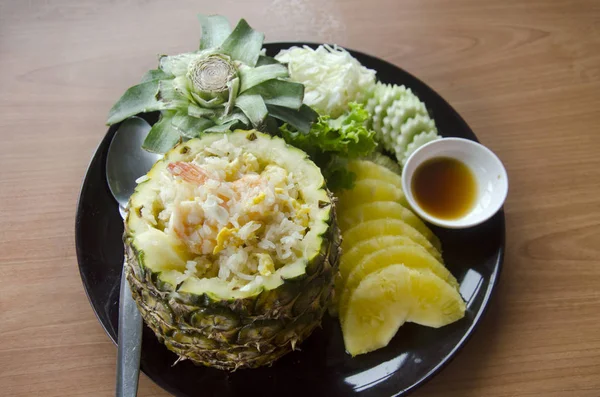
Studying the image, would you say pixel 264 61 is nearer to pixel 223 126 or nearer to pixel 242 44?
pixel 242 44

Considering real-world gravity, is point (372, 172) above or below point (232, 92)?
below

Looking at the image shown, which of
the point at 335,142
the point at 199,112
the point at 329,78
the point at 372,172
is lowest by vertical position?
the point at 372,172

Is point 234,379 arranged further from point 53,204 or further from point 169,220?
point 53,204

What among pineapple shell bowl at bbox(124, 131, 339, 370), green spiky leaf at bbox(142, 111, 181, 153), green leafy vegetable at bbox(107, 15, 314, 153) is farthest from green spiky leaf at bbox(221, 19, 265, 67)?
pineapple shell bowl at bbox(124, 131, 339, 370)

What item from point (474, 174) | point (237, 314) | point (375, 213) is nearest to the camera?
point (237, 314)

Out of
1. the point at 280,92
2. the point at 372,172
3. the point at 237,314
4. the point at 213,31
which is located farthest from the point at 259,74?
the point at 237,314

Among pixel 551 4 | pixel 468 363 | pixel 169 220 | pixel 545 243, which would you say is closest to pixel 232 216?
pixel 169 220

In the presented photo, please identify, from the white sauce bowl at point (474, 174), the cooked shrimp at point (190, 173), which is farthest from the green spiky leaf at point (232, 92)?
the white sauce bowl at point (474, 174)

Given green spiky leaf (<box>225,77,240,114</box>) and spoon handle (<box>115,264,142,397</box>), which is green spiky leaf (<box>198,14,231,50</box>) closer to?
green spiky leaf (<box>225,77,240,114</box>)
